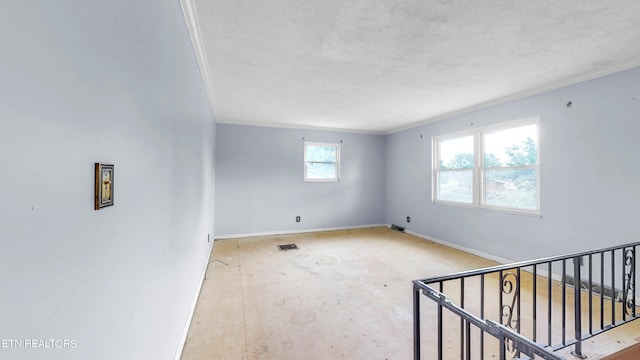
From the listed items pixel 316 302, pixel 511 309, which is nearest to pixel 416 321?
pixel 511 309

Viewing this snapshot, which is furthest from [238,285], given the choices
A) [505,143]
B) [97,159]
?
[505,143]

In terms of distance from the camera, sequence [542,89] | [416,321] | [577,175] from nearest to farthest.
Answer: [416,321]
[577,175]
[542,89]

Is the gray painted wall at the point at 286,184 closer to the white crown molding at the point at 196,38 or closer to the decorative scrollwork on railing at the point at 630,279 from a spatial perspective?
the white crown molding at the point at 196,38

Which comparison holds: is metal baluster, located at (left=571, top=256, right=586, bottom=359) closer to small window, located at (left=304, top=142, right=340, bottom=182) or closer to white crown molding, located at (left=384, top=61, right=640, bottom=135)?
white crown molding, located at (left=384, top=61, right=640, bottom=135)

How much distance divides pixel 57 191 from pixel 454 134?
5.00 m

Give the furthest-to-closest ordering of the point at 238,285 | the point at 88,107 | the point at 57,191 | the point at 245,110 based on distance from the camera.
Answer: the point at 245,110 → the point at 238,285 → the point at 88,107 → the point at 57,191

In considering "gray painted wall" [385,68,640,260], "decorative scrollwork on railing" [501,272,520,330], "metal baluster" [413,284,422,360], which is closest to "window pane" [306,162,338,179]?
"gray painted wall" [385,68,640,260]

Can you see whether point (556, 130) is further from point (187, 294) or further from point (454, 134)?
point (187, 294)

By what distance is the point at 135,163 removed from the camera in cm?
100

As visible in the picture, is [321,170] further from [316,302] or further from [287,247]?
[316,302]

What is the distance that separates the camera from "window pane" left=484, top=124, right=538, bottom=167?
342cm

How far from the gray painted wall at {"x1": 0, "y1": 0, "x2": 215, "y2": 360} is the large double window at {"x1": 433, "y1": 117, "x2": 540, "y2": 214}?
Answer: 4.21 meters

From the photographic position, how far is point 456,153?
180 inches

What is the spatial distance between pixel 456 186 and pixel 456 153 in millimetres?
592
